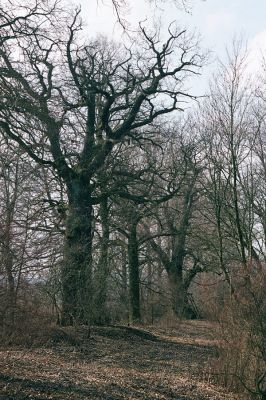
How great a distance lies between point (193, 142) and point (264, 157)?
5.35 metres

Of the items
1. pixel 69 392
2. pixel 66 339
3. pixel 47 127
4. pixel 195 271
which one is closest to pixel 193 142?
pixel 195 271

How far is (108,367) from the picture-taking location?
12.2m

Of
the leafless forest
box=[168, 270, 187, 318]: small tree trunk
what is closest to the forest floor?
the leafless forest

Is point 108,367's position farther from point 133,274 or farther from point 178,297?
point 178,297

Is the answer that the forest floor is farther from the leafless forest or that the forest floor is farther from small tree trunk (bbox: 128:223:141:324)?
small tree trunk (bbox: 128:223:141:324)

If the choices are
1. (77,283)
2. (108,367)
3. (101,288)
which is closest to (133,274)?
(101,288)

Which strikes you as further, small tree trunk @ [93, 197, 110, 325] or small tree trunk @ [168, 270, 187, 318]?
small tree trunk @ [168, 270, 187, 318]

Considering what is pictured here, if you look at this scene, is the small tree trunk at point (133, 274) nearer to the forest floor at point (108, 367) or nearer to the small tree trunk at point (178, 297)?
the small tree trunk at point (178, 297)

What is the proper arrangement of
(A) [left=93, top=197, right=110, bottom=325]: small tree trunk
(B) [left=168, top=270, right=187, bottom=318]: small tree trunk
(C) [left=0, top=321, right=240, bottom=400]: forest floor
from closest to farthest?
(C) [left=0, top=321, right=240, bottom=400]: forest floor, (A) [left=93, top=197, right=110, bottom=325]: small tree trunk, (B) [left=168, top=270, right=187, bottom=318]: small tree trunk

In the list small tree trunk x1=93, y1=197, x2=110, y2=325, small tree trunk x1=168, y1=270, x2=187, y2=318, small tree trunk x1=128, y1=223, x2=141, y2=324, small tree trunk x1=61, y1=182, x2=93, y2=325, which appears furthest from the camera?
small tree trunk x1=168, y1=270, x2=187, y2=318

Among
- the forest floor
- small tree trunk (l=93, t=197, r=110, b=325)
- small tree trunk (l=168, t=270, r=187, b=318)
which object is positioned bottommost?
the forest floor

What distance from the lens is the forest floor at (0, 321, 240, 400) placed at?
8.65 metres

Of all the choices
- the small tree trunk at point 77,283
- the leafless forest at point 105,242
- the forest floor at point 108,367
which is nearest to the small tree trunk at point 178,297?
the leafless forest at point 105,242

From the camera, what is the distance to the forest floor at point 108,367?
8.65 meters
